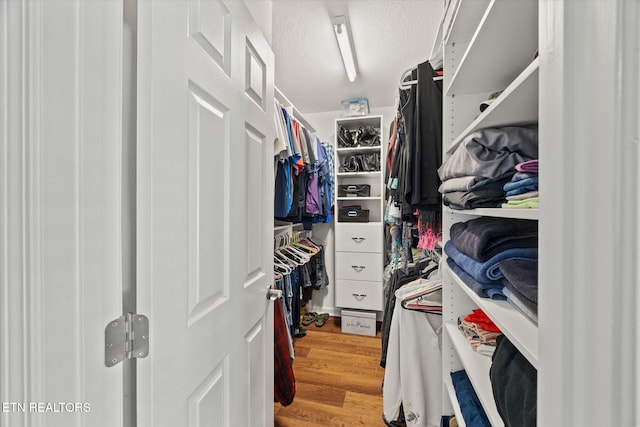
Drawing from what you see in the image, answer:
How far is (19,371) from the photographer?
15.0 inches

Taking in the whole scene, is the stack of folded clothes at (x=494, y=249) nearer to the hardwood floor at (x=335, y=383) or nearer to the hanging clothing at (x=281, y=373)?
the hanging clothing at (x=281, y=373)

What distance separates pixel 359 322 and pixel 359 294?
28 cm

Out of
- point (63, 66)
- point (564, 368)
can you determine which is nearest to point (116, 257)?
point (63, 66)

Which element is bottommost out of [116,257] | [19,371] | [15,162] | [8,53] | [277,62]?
[19,371]

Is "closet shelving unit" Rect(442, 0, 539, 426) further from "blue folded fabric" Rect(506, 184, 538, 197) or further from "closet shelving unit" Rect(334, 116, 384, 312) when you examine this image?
"closet shelving unit" Rect(334, 116, 384, 312)

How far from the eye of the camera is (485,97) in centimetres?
111

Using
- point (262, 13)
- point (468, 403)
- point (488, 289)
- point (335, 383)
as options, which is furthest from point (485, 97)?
point (335, 383)

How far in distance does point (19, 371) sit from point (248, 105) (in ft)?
2.90

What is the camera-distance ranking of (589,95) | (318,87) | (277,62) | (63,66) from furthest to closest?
(318,87) < (277,62) < (63,66) < (589,95)

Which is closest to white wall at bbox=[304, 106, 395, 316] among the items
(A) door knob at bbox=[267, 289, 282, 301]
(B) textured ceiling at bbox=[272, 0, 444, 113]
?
(B) textured ceiling at bbox=[272, 0, 444, 113]

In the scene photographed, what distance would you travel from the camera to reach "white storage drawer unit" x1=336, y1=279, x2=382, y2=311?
285 centimetres

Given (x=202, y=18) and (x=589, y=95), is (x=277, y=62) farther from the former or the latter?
(x=589, y=95)

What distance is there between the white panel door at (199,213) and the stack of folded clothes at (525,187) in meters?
0.76

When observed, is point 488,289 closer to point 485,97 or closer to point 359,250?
point 485,97
